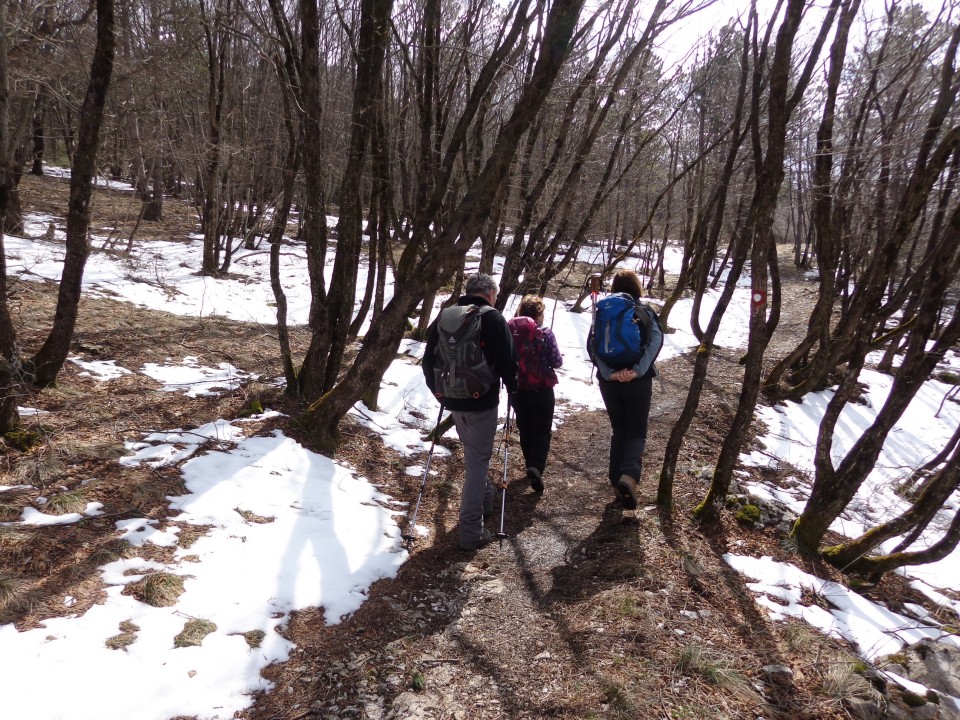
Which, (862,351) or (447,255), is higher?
(447,255)

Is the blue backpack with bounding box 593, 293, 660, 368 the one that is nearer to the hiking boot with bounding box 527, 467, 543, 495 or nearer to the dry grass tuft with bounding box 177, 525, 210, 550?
the hiking boot with bounding box 527, 467, 543, 495

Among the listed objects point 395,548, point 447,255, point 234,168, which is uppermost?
point 234,168

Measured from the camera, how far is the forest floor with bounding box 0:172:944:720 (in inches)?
116

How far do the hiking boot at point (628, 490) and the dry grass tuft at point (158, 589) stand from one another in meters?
3.43

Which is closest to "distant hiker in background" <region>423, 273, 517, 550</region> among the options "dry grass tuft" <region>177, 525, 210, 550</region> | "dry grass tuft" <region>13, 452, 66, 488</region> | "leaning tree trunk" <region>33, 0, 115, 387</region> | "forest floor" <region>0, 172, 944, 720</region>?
"forest floor" <region>0, 172, 944, 720</region>

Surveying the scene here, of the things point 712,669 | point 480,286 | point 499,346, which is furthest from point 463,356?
point 712,669

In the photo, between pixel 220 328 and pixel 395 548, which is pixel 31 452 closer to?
pixel 395 548

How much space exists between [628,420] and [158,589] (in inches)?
148

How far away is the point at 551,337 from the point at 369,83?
10.6 feet

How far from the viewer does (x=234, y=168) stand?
49.7 feet

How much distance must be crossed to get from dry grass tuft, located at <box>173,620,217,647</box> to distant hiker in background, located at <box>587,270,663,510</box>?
131 inches

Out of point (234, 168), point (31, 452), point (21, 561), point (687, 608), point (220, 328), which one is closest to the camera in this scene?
point (21, 561)

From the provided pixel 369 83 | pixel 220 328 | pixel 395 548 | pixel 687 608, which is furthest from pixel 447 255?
pixel 220 328

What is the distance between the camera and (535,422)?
567 cm
